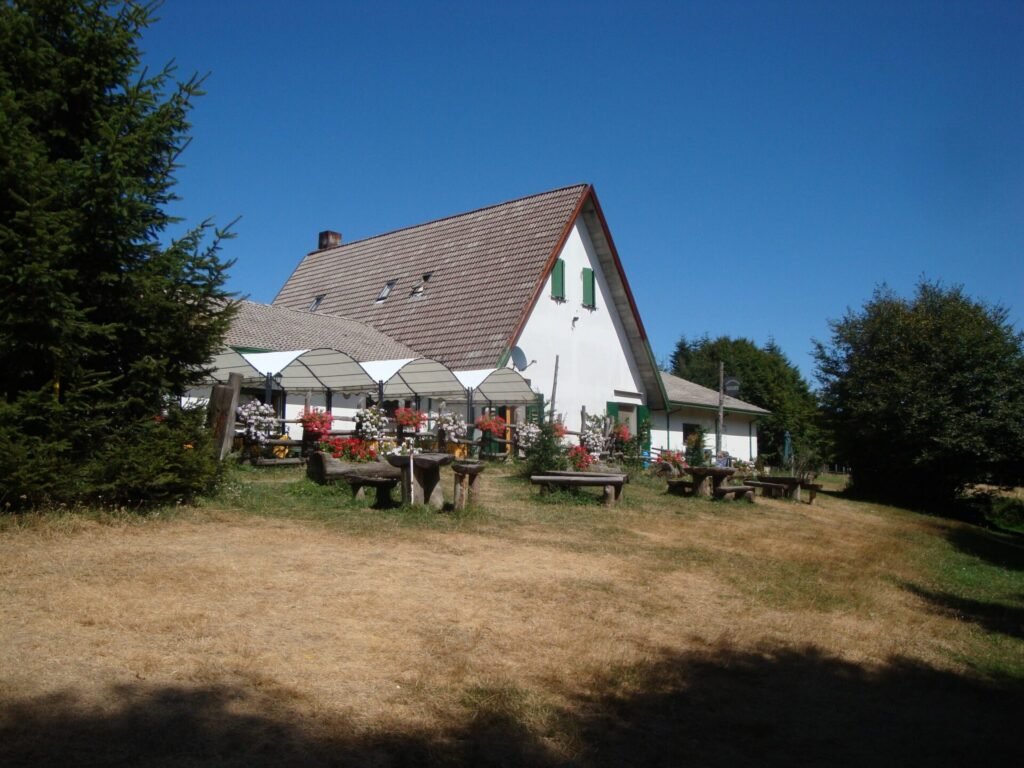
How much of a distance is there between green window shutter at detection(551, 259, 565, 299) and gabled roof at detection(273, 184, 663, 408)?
0.56 metres

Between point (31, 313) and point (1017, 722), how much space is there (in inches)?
354

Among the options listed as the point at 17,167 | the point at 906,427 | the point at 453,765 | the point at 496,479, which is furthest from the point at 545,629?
the point at 906,427

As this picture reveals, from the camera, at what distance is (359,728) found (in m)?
4.04

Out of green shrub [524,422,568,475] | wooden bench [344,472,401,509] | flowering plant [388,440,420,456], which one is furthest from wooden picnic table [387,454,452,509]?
green shrub [524,422,568,475]

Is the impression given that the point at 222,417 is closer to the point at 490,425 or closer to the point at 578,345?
the point at 490,425

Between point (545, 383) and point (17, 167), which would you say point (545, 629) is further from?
point (545, 383)

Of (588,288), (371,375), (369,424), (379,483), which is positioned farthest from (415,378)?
(379,483)

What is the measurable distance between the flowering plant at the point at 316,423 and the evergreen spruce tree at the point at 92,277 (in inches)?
233

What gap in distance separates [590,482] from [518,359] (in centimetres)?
973

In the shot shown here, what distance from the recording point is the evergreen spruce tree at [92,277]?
8.37 m

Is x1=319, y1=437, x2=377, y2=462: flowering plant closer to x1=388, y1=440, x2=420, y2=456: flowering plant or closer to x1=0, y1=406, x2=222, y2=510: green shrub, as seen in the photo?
x1=388, y1=440, x2=420, y2=456: flowering plant

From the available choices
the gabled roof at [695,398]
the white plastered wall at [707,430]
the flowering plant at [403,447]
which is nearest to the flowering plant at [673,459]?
the white plastered wall at [707,430]

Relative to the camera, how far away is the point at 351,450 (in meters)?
15.0

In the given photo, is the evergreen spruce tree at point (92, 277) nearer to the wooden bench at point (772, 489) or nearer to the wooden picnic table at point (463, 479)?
the wooden picnic table at point (463, 479)
